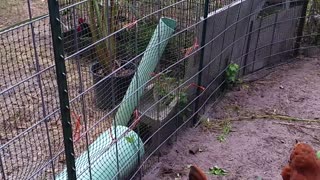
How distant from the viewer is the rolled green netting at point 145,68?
327cm

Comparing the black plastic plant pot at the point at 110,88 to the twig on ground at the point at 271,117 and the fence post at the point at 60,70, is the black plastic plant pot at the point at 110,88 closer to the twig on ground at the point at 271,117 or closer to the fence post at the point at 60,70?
the twig on ground at the point at 271,117

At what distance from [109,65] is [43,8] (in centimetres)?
327

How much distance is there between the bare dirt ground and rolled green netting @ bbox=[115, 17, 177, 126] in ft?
1.71

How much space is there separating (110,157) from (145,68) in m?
A: 0.79

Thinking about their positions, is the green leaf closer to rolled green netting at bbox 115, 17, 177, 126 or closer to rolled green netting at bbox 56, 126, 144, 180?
rolled green netting at bbox 56, 126, 144, 180

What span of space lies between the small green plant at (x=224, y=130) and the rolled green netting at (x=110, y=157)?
88 centimetres

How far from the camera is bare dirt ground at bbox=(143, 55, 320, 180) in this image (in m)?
3.53

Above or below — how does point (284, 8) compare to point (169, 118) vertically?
above

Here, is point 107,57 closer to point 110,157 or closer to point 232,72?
point 232,72

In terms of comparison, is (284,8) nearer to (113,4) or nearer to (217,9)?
(217,9)

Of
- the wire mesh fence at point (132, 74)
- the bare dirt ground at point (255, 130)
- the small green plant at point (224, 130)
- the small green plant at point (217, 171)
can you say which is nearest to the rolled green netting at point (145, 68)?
the wire mesh fence at point (132, 74)

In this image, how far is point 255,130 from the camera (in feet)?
13.2

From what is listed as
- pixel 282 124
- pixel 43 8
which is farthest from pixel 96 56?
pixel 43 8

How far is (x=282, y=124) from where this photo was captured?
4125 millimetres
